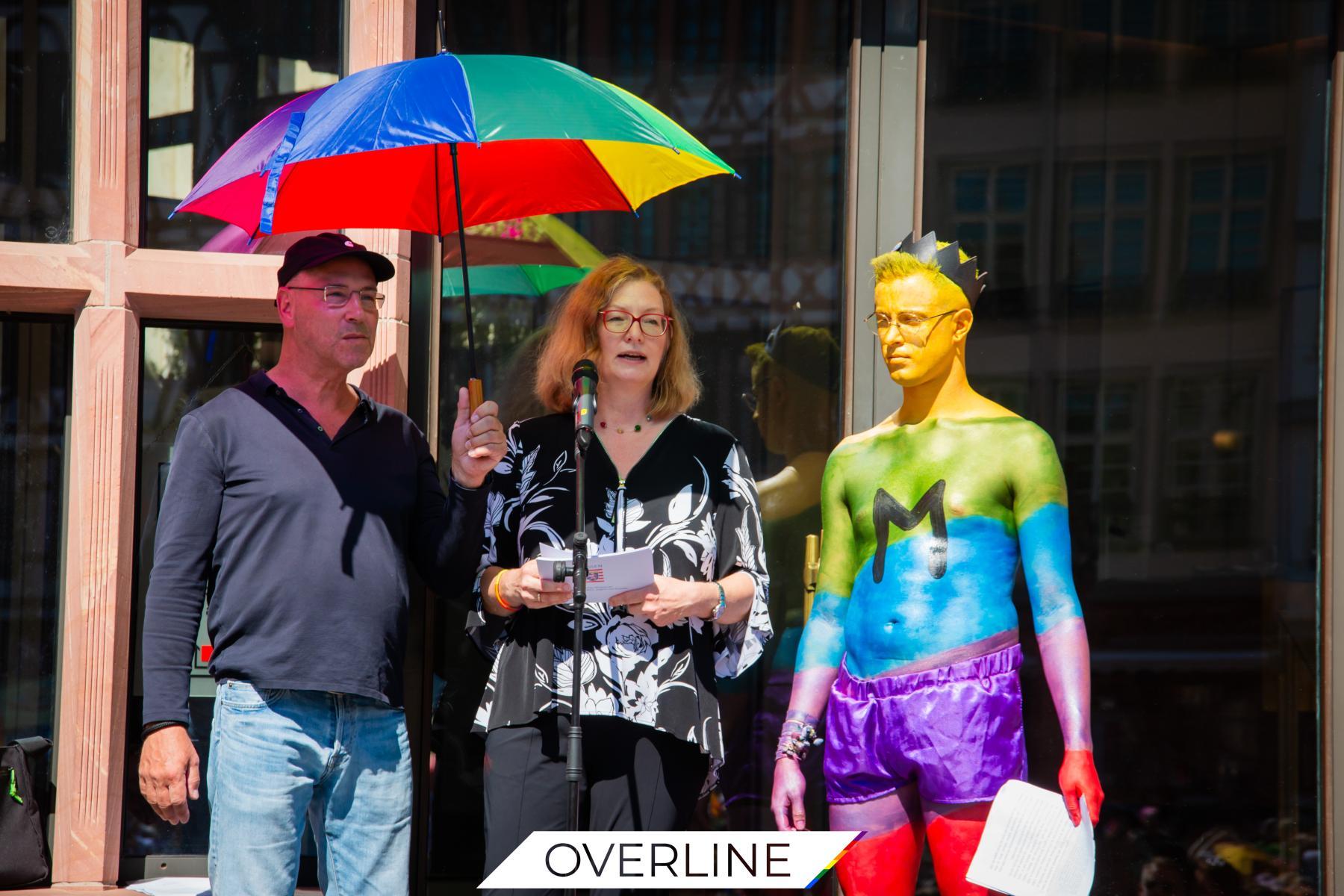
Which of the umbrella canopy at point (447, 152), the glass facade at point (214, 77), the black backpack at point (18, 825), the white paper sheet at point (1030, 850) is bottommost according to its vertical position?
the black backpack at point (18, 825)

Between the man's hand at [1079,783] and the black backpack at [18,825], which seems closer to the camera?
the man's hand at [1079,783]

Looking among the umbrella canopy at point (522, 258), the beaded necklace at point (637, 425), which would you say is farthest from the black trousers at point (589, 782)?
the umbrella canopy at point (522, 258)

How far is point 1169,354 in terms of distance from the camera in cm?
Result: 433

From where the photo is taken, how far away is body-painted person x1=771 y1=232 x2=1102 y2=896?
317 cm

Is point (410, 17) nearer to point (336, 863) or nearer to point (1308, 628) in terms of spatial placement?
point (336, 863)

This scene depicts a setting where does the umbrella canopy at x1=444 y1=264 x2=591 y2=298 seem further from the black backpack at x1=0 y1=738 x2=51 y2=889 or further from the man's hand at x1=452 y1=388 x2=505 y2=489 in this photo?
the black backpack at x1=0 y1=738 x2=51 y2=889

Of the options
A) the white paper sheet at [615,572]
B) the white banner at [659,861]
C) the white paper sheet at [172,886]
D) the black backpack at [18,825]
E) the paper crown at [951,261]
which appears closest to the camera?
the white banner at [659,861]

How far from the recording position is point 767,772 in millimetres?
4219

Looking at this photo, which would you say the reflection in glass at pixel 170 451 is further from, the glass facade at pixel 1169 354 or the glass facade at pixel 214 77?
the glass facade at pixel 1169 354

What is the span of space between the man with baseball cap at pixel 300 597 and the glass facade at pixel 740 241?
915 mm

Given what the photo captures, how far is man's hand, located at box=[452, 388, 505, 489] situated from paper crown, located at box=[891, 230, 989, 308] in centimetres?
109

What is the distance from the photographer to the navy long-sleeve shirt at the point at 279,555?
3.08m

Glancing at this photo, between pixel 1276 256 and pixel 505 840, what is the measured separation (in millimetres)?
2930

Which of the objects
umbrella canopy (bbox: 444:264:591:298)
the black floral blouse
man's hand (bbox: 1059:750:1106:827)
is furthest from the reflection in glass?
man's hand (bbox: 1059:750:1106:827)
